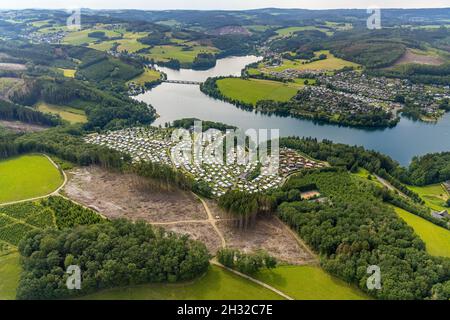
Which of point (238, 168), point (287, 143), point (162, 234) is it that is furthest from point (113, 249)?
point (287, 143)

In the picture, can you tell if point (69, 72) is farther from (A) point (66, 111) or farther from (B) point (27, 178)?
(B) point (27, 178)

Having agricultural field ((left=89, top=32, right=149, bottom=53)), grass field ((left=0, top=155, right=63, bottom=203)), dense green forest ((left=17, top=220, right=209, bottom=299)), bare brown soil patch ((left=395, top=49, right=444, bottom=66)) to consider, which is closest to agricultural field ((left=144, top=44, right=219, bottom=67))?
agricultural field ((left=89, top=32, right=149, bottom=53))

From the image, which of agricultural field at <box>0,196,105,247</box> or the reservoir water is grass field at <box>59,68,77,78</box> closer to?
the reservoir water

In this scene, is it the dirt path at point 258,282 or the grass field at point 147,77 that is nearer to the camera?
the dirt path at point 258,282

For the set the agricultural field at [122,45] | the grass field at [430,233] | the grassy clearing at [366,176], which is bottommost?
the grass field at [430,233]

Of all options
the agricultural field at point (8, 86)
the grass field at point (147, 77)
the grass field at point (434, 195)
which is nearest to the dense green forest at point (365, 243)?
the grass field at point (434, 195)

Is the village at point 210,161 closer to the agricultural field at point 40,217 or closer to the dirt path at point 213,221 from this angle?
the dirt path at point 213,221

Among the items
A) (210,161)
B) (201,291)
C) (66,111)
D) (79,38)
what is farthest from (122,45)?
(201,291)

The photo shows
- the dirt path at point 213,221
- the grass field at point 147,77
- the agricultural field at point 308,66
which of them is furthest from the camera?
the agricultural field at point 308,66
